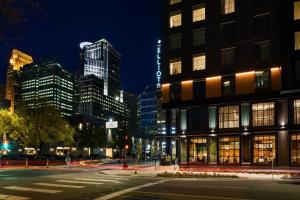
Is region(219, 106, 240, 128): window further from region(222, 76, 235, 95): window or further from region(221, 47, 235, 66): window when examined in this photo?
region(221, 47, 235, 66): window

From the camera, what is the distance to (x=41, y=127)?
6812cm

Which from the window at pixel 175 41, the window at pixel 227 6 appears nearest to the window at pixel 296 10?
the window at pixel 227 6

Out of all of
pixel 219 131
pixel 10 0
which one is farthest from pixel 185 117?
pixel 10 0

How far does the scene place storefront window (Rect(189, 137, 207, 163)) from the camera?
53469 mm

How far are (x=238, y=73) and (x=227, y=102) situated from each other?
Result: 3.62 metres

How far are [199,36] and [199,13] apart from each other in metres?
3.02

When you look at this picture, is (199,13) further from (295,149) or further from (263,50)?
(295,149)

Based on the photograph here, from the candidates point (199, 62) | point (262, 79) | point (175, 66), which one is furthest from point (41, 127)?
point (262, 79)

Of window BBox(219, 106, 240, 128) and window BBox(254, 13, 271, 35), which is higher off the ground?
window BBox(254, 13, 271, 35)

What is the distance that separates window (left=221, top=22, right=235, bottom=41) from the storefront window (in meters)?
12.6

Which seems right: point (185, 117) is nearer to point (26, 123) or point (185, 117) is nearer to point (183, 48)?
point (183, 48)

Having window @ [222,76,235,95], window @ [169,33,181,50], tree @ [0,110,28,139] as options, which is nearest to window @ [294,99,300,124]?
window @ [222,76,235,95]

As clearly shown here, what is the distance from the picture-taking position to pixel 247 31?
51.5 metres

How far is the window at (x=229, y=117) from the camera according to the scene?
168 feet
